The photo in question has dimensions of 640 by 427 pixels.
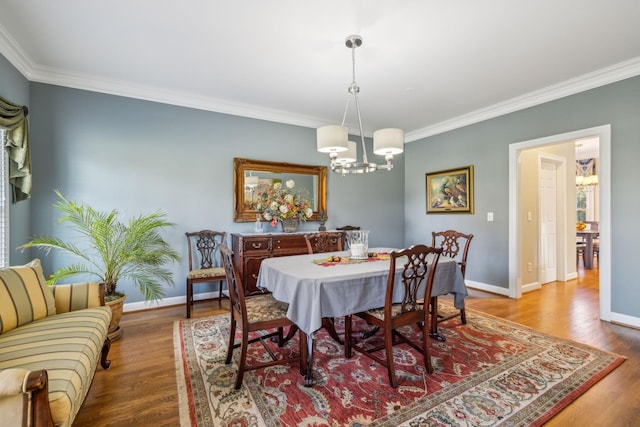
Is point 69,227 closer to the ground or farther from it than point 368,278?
farther from it

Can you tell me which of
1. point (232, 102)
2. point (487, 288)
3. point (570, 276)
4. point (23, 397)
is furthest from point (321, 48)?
point (570, 276)

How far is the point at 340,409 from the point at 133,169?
3.42 metres

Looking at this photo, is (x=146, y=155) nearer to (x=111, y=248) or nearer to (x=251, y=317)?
(x=111, y=248)

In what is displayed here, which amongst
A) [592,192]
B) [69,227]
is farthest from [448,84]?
[592,192]

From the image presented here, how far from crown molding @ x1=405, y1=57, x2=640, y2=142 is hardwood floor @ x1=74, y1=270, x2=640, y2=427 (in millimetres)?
2562

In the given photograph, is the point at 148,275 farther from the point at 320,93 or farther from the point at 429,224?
the point at 429,224

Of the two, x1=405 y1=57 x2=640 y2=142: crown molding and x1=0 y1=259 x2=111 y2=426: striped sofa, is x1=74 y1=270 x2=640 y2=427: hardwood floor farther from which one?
x1=405 y1=57 x2=640 y2=142: crown molding

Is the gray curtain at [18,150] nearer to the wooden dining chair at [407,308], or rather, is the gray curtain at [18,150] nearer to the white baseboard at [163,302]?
the white baseboard at [163,302]

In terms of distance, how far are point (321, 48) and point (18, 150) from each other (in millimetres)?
2847

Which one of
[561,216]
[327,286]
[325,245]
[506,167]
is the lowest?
[327,286]

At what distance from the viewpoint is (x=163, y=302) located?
373 cm

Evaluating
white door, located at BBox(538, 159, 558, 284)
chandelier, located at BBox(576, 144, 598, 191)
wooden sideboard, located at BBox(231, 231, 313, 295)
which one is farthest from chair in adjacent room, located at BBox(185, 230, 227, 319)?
chandelier, located at BBox(576, 144, 598, 191)

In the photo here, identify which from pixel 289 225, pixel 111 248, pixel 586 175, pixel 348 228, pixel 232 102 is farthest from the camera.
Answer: pixel 586 175

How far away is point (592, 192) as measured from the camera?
8.00 metres
